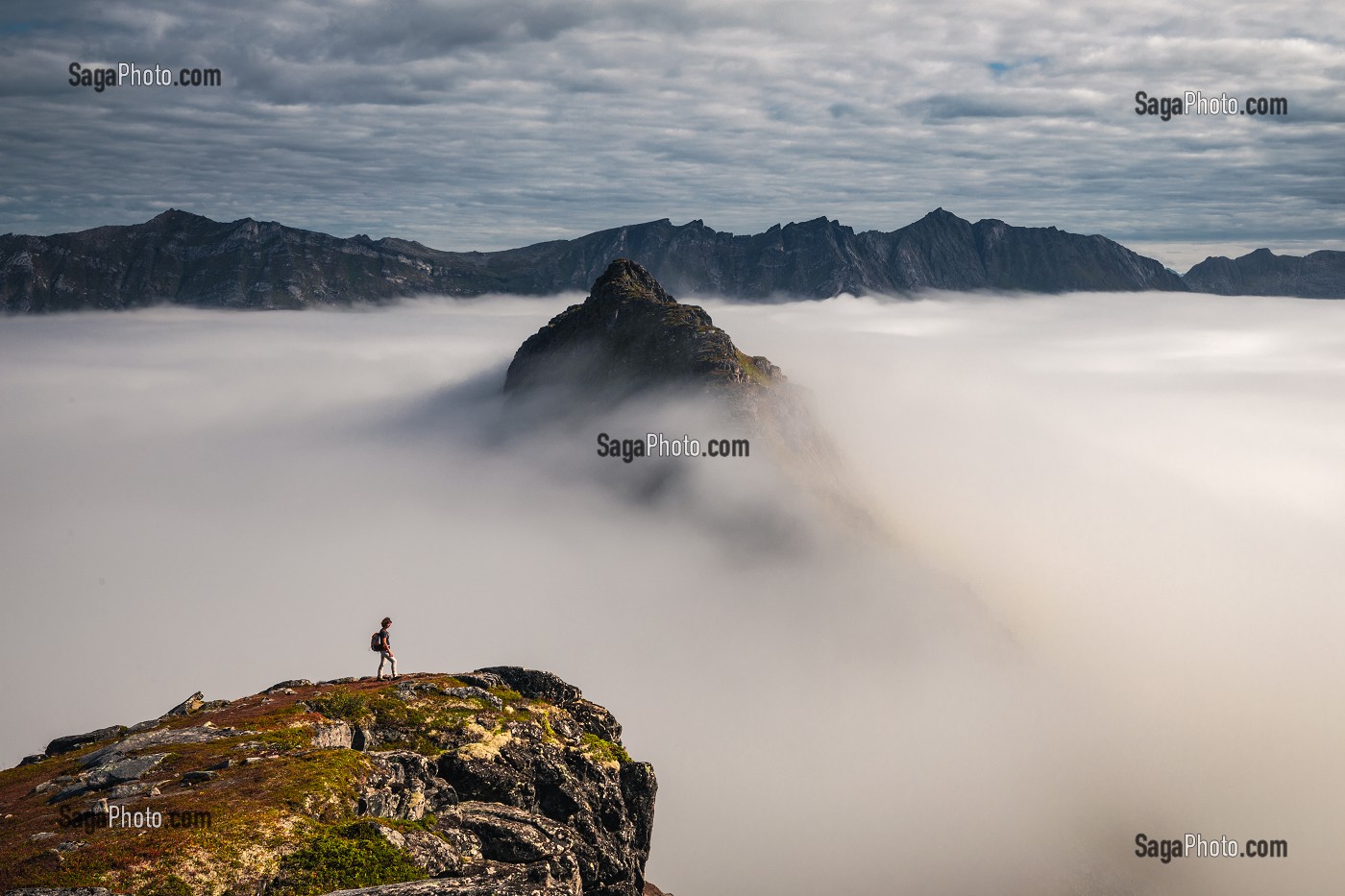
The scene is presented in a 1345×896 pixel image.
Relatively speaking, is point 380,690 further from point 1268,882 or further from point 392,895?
point 1268,882

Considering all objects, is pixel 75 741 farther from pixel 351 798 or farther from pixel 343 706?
pixel 351 798

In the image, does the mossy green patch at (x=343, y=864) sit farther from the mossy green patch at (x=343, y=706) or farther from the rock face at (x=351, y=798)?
the mossy green patch at (x=343, y=706)

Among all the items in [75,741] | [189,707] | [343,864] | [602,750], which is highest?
[343,864]

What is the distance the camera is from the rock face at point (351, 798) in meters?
27.8

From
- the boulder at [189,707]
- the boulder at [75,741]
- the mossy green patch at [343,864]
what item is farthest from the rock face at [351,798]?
the boulder at [189,707]

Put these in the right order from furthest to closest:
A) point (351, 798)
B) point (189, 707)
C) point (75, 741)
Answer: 1. point (189, 707)
2. point (75, 741)
3. point (351, 798)

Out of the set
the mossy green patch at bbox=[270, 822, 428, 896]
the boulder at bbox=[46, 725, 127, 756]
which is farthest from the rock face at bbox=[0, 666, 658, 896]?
the boulder at bbox=[46, 725, 127, 756]

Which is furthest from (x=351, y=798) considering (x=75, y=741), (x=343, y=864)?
(x=75, y=741)

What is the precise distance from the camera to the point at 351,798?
33.5 metres

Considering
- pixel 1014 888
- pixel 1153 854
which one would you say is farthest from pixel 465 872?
pixel 1153 854

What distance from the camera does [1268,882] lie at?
193 m

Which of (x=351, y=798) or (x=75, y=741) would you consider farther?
(x=75, y=741)

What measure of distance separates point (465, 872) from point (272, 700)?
83.4ft

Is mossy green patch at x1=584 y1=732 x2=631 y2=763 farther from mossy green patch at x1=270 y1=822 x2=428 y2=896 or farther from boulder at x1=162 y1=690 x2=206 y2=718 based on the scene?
boulder at x1=162 y1=690 x2=206 y2=718
